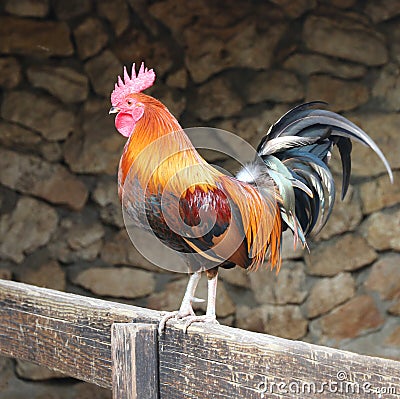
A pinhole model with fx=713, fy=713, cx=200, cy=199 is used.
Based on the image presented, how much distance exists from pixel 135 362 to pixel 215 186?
1.16 feet

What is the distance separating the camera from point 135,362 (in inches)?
45.8

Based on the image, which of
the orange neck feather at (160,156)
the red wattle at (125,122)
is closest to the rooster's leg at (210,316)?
the orange neck feather at (160,156)

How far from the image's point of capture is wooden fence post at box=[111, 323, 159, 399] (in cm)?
115

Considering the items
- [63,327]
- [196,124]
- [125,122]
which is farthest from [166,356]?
[196,124]

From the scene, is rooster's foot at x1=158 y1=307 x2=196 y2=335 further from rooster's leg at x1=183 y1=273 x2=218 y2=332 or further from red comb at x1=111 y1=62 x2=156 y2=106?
red comb at x1=111 y1=62 x2=156 y2=106

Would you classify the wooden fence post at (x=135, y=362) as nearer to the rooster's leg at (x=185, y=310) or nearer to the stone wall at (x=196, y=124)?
the rooster's leg at (x=185, y=310)

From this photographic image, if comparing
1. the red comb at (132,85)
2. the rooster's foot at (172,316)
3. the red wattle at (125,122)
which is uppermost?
the red comb at (132,85)

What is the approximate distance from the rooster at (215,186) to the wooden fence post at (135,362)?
0.04 metres

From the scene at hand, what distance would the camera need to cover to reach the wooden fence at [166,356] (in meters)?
0.90

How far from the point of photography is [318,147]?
148cm

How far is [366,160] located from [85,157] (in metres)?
1.10

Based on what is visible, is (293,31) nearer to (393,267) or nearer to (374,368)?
(393,267)

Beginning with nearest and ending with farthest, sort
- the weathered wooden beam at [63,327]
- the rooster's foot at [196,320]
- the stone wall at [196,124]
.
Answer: the rooster's foot at [196,320], the weathered wooden beam at [63,327], the stone wall at [196,124]

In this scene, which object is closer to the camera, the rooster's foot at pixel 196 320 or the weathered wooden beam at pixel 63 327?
the rooster's foot at pixel 196 320
